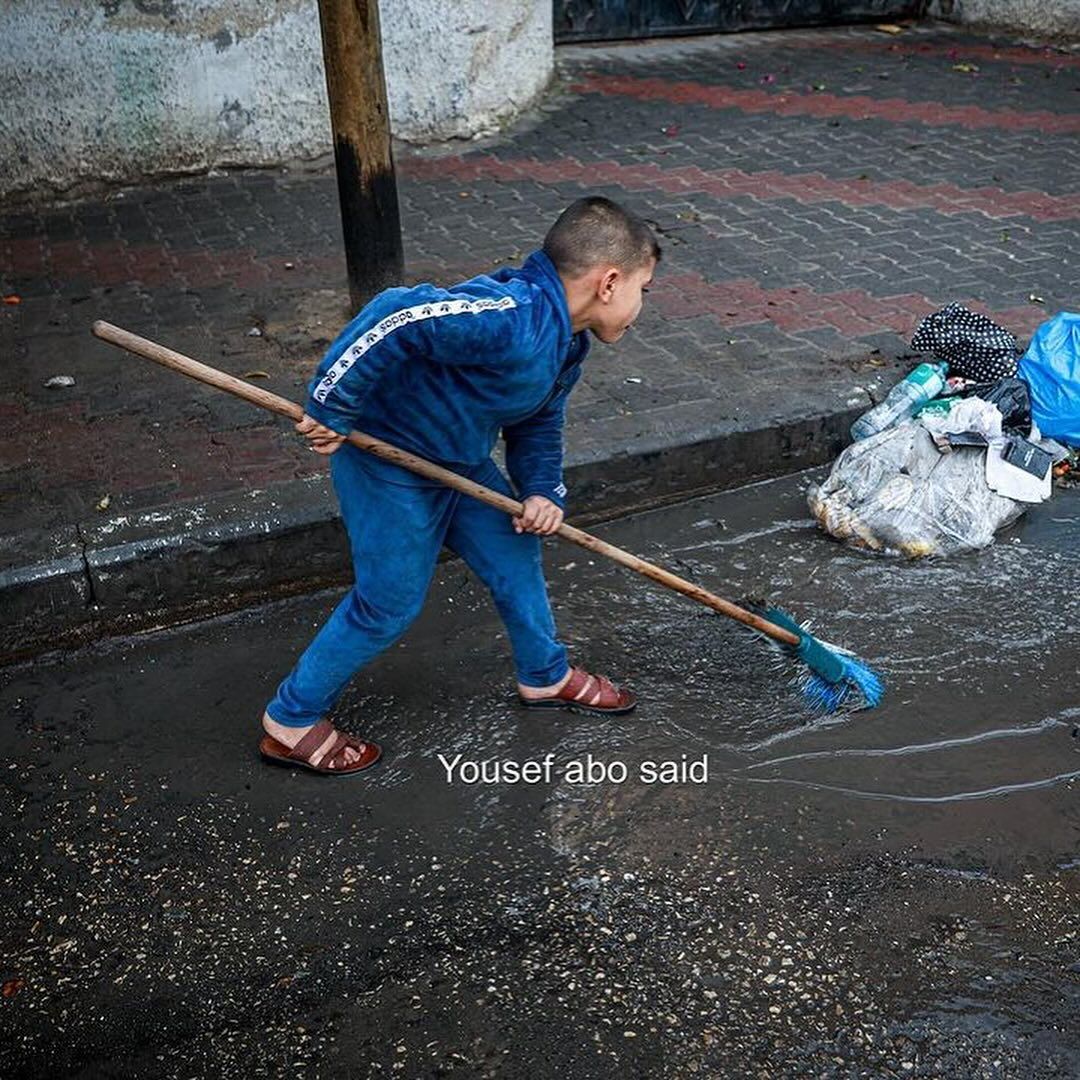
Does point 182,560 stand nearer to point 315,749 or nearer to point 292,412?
point 315,749

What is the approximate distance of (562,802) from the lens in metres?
3.45

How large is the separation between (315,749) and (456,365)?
115 centimetres

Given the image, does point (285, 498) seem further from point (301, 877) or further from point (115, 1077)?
point (115, 1077)

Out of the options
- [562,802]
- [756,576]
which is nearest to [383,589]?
[562,802]

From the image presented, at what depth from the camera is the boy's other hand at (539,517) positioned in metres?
3.35

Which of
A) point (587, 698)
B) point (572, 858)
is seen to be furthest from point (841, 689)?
point (572, 858)

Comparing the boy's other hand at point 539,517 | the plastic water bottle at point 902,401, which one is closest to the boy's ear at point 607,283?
the boy's other hand at point 539,517

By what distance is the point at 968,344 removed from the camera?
201 inches

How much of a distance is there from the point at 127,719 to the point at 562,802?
50.9 inches

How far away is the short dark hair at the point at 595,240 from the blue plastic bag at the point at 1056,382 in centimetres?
241

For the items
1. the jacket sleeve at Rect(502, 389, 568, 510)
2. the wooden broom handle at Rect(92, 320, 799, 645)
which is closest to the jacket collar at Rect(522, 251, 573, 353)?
the jacket sleeve at Rect(502, 389, 568, 510)

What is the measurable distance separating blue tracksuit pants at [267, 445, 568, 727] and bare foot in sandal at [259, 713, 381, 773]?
3 cm

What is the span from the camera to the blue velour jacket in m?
2.92

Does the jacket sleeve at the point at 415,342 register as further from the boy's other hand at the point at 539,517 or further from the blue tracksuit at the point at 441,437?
the boy's other hand at the point at 539,517
